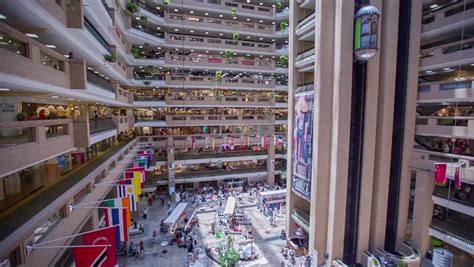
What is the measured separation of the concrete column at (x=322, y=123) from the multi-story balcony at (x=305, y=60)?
1.20 m

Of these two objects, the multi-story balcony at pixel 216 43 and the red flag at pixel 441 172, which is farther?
the multi-story balcony at pixel 216 43

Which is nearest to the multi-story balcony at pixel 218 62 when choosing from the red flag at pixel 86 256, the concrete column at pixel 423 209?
the concrete column at pixel 423 209

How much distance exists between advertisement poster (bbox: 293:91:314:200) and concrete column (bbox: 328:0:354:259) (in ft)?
5.90

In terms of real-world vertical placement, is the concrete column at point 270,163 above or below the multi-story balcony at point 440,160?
below

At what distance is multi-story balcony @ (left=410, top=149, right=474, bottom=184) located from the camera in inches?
488

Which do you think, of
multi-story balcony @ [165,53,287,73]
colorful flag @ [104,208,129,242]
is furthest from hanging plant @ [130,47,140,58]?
colorful flag @ [104,208,129,242]

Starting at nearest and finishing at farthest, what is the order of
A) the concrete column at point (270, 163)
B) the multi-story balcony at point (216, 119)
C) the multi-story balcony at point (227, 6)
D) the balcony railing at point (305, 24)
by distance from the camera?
the balcony railing at point (305, 24)
the multi-story balcony at point (227, 6)
the multi-story balcony at point (216, 119)
the concrete column at point (270, 163)

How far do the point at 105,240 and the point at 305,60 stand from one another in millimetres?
14865

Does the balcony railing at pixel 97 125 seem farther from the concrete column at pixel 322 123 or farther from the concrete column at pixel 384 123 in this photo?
the concrete column at pixel 384 123

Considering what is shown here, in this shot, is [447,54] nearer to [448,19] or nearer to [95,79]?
[448,19]

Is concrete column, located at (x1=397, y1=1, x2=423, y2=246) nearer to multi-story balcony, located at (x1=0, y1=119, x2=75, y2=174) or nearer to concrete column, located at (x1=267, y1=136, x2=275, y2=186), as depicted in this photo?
multi-story balcony, located at (x1=0, y1=119, x2=75, y2=174)

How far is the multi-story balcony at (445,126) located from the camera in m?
12.3

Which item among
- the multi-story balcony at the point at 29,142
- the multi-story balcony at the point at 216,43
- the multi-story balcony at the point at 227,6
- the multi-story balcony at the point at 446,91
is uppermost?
the multi-story balcony at the point at 227,6

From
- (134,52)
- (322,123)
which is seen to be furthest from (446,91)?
(134,52)
